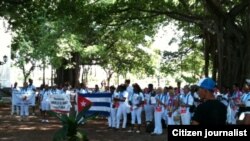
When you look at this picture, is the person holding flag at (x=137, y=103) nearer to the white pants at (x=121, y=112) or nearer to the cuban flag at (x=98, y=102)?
the white pants at (x=121, y=112)

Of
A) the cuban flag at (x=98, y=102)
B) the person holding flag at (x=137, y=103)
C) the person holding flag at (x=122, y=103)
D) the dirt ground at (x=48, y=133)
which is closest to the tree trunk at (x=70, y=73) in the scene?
the dirt ground at (x=48, y=133)

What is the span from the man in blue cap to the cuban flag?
1473cm

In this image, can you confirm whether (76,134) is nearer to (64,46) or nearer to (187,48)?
(64,46)

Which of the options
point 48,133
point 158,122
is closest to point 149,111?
point 158,122

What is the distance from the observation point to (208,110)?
6000mm

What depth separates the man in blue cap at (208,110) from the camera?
594 centimetres

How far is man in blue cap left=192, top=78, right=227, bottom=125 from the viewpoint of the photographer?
5.94 meters

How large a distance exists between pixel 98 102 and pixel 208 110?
51.2ft

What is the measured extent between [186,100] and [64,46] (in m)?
22.6

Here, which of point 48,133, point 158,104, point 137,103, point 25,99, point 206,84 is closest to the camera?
point 206,84

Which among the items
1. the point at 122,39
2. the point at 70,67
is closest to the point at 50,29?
the point at 70,67

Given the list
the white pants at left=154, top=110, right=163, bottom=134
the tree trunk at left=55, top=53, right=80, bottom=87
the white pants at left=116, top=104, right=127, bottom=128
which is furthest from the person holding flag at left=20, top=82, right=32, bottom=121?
the tree trunk at left=55, top=53, right=80, bottom=87

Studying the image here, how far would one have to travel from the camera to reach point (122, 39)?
155ft

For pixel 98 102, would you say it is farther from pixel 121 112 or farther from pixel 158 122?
pixel 158 122
